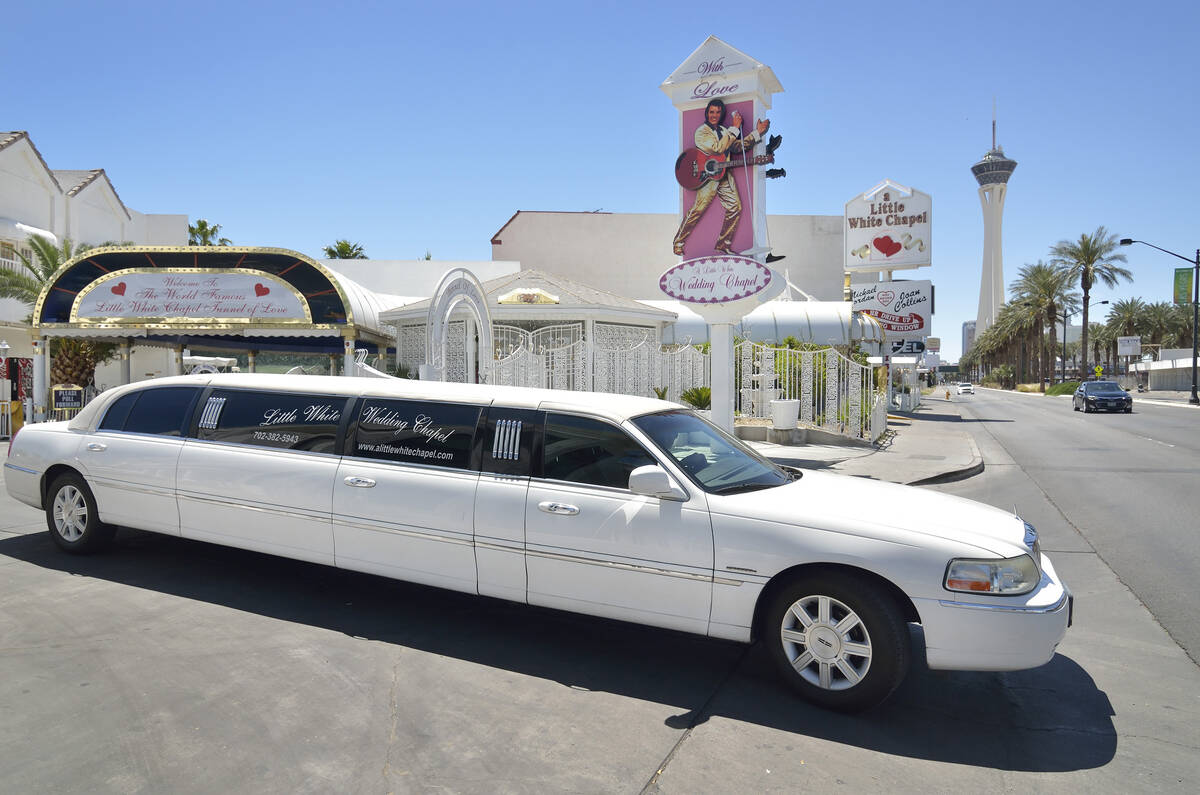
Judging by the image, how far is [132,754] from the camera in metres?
3.34

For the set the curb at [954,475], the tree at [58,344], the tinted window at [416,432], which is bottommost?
the curb at [954,475]

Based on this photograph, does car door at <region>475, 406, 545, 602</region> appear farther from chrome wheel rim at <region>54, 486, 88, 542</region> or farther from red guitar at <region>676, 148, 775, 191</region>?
red guitar at <region>676, 148, 775, 191</region>

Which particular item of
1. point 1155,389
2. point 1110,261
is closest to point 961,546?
point 1110,261

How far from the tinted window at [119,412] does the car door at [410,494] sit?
8.19ft

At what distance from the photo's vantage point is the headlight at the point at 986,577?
3686mm

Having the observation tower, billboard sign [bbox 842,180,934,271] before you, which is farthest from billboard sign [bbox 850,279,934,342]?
the observation tower

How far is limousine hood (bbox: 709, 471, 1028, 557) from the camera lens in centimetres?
384

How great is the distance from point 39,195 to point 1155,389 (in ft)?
301

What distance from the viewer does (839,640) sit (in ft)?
12.7

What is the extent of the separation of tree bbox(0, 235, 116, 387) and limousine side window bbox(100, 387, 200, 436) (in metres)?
22.2

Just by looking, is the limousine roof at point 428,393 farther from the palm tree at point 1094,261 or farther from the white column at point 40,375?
the palm tree at point 1094,261

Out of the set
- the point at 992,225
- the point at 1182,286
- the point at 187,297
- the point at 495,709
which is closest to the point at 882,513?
the point at 495,709

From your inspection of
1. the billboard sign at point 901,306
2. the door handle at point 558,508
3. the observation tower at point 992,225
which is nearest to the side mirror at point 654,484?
the door handle at point 558,508

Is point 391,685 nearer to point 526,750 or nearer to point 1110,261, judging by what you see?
point 526,750
